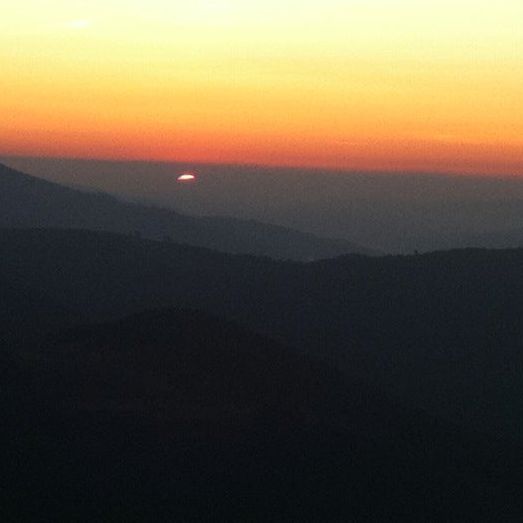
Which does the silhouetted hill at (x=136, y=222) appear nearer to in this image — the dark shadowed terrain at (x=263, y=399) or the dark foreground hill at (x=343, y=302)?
the dark foreground hill at (x=343, y=302)

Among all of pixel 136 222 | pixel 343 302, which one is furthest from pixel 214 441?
pixel 136 222

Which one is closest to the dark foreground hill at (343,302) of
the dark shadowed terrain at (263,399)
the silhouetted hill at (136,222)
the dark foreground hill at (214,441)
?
the dark shadowed terrain at (263,399)

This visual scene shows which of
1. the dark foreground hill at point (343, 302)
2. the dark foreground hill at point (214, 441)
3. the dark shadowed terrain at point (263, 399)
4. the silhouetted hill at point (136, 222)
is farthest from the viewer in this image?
the silhouetted hill at point (136, 222)

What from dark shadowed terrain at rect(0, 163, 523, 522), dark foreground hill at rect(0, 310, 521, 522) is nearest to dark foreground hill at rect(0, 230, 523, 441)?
dark shadowed terrain at rect(0, 163, 523, 522)

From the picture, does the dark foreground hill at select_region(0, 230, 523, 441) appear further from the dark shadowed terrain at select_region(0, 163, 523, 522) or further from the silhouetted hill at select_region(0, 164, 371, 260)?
the silhouetted hill at select_region(0, 164, 371, 260)

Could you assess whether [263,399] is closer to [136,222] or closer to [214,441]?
[214,441]
